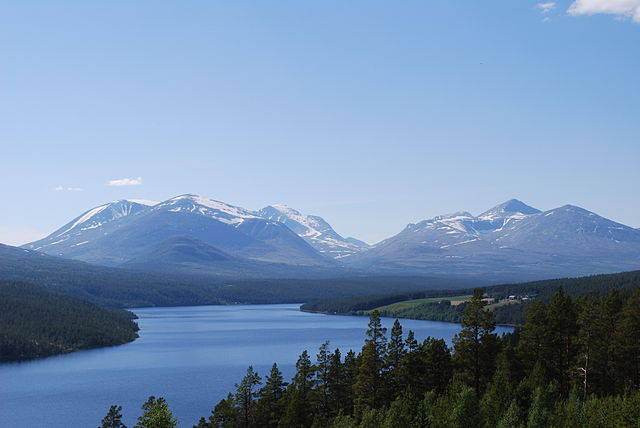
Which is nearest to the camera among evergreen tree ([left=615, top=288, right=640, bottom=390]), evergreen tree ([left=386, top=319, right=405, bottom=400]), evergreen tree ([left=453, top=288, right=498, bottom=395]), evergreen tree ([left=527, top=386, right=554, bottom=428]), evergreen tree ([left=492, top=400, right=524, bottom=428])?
evergreen tree ([left=492, top=400, right=524, bottom=428])

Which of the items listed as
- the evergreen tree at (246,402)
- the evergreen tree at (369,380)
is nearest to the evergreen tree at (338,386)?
the evergreen tree at (369,380)

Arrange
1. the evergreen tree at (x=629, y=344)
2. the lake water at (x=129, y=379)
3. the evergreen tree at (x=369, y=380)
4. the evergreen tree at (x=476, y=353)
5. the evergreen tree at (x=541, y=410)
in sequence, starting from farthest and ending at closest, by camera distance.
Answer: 1. the lake water at (x=129, y=379)
2. the evergreen tree at (x=369, y=380)
3. the evergreen tree at (x=476, y=353)
4. the evergreen tree at (x=629, y=344)
5. the evergreen tree at (x=541, y=410)

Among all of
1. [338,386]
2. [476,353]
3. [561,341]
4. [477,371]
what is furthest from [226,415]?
[561,341]

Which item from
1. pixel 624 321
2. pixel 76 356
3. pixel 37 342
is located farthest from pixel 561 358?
pixel 37 342

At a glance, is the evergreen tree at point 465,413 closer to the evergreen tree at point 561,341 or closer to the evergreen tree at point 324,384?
the evergreen tree at point 561,341

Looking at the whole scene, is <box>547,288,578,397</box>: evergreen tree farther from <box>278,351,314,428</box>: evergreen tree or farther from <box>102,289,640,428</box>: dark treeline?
<box>278,351,314,428</box>: evergreen tree

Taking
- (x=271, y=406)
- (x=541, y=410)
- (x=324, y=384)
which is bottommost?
(x=271, y=406)

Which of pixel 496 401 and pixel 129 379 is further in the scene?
pixel 129 379

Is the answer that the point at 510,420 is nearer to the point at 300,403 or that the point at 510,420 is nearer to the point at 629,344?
the point at 629,344

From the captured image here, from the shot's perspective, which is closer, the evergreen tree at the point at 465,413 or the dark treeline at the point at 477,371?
the evergreen tree at the point at 465,413

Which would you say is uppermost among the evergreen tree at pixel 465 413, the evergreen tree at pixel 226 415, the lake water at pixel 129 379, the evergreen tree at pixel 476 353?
the evergreen tree at pixel 476 353

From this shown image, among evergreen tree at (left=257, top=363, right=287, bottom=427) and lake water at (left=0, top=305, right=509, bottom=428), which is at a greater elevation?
evergreen tree at (left=257, top=363, right=287, bottom=427)

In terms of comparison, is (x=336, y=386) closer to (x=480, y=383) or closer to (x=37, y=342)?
(x=480, y=383)

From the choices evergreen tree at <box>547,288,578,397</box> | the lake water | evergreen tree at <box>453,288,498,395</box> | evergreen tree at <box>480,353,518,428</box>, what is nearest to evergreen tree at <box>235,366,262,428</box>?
the lake water
